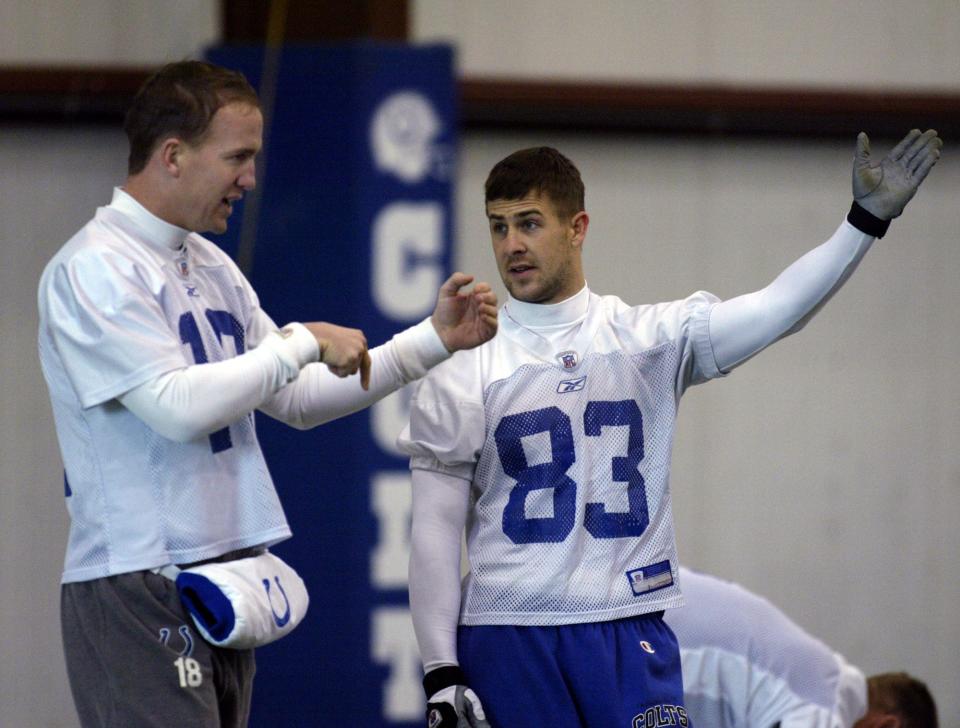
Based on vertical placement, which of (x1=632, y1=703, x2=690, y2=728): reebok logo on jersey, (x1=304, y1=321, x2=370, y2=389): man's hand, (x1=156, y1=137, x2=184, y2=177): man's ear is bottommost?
(x1=632, y1=703, x2=690, y2=728): reebok logo on jersey

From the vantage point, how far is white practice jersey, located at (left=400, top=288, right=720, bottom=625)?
2.49m

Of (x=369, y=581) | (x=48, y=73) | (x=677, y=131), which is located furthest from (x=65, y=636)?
(x=677, y=131)

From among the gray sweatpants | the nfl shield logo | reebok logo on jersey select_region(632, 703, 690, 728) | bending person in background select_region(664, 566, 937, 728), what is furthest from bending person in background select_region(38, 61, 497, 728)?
bending person in background select_region(664, 566, 937, 728)

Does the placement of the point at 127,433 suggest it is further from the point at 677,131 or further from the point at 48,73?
the point at 677,131

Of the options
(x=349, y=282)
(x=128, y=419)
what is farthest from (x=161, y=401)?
(x=349, y=282)

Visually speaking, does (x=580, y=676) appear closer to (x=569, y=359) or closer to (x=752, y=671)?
(x=569, y=359)

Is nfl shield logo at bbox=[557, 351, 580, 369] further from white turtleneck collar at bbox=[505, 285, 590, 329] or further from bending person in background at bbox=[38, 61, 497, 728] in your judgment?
bending person in background at bbox=[38, 61, 497, 728]

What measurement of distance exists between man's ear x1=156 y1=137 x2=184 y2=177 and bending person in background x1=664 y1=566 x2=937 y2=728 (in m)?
1.59

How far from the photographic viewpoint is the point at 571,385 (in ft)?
8.38

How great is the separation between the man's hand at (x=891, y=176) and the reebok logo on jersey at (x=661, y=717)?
919 millimetres

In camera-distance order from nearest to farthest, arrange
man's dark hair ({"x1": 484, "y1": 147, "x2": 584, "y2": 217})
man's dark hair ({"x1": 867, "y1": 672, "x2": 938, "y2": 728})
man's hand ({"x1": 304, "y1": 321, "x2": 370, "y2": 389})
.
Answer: man's hand ({"x1": 304, "y1": 321, "x2": 370, "y2": 389}) → man's dark hair ({"x1": 484, "y1": 147, "x2": 584, "y2": 217}) → man's dark hair ({"x1": 867, "y1": 672, "x2": 938, "y2": 728})

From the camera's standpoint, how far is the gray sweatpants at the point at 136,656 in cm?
207

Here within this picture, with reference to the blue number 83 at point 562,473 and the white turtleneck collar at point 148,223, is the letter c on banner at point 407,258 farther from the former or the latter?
the white turtleneck collar at point 148,223

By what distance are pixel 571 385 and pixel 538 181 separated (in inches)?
15.5
